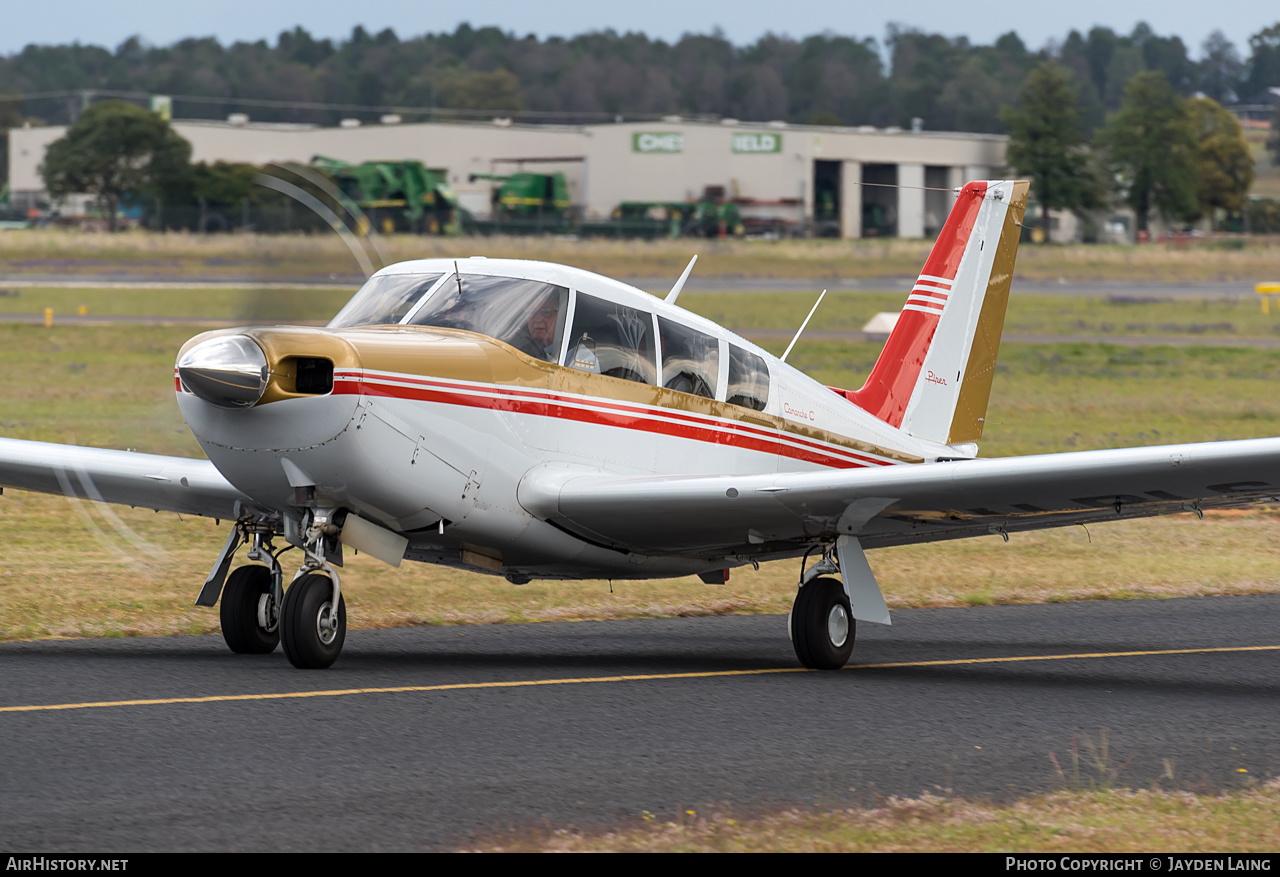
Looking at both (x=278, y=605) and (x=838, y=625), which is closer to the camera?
(x=278, y=605)

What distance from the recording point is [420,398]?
9609 millimetres

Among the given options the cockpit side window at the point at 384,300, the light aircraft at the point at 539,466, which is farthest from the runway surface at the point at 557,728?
the cockpit side window at the point at 384,300

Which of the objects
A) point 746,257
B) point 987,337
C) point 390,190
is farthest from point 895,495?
point 746,257

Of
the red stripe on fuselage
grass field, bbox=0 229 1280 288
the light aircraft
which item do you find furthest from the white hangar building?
the light aircraft

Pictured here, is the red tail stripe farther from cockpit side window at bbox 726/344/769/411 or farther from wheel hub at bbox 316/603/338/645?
wheel hub at bbox 316/603/338/645

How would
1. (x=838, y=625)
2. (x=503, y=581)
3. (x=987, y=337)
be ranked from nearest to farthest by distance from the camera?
(x=838, y=625) < (x=987, y=337) < (x=503, y=581)

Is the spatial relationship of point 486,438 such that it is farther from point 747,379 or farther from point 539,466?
point 747,379

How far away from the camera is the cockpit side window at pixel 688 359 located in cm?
1119

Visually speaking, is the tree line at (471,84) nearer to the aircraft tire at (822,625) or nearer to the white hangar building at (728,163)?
the white hangar building at (728,163)

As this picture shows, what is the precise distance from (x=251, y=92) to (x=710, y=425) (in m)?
109

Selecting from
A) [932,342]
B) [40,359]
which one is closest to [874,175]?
[40,359]

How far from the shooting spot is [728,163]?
99438 mm

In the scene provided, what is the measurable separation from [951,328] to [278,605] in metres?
6.25

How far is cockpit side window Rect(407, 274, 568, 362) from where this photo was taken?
10.2 meters
